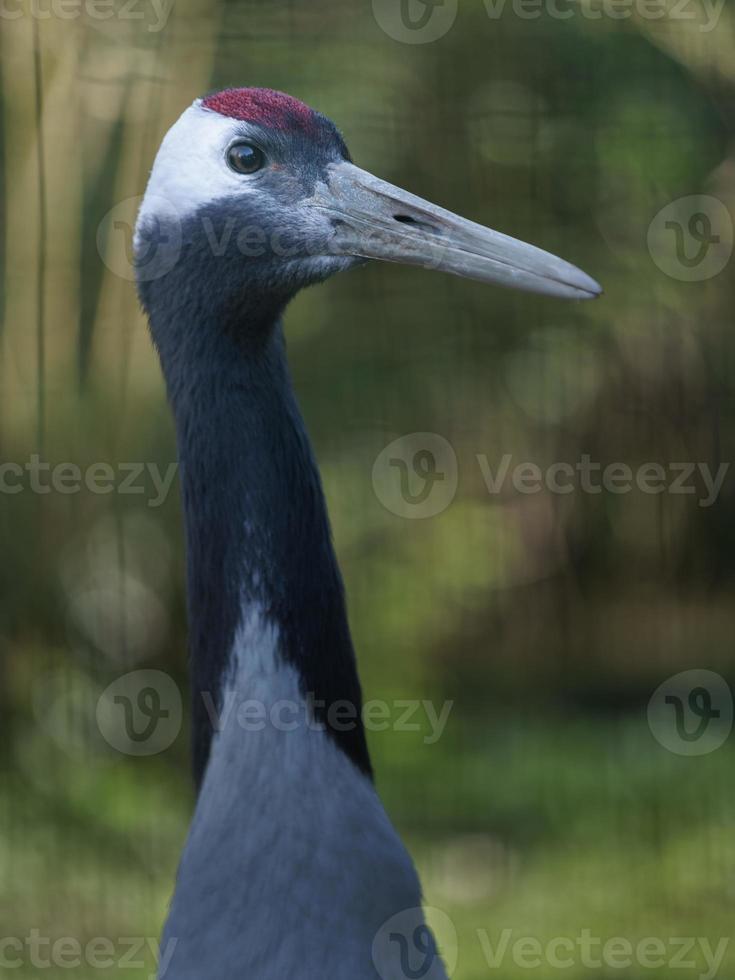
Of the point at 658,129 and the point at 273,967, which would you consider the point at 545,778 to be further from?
the point at 273,967

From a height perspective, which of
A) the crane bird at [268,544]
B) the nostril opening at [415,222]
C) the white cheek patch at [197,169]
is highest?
the white cheek patch at [197,169]

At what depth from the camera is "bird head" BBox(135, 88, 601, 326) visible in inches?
55.0

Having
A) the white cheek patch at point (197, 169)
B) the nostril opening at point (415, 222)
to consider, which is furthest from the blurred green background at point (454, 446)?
the nostril opening at point (415, 222)

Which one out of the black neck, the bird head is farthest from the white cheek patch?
the black neck

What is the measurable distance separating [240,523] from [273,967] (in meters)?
0.44

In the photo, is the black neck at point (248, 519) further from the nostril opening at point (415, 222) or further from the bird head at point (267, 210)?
the nostril opening at point (415, 222)

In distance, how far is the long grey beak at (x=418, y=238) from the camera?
1338mm

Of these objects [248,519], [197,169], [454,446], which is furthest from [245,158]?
[454,446]

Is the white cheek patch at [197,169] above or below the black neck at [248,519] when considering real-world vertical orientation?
above

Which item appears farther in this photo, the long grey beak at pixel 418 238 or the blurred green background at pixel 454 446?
the blurred green background at pixel 454 446

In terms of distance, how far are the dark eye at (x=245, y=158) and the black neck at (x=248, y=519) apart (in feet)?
0.51

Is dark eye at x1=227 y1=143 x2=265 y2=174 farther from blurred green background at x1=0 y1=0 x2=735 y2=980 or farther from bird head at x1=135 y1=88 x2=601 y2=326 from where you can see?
blurred green background at x1=0 y1=0 x2=735 y2=980

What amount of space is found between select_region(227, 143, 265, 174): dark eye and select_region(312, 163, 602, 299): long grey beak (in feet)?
0.23

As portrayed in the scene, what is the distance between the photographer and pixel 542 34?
296 centimetres
